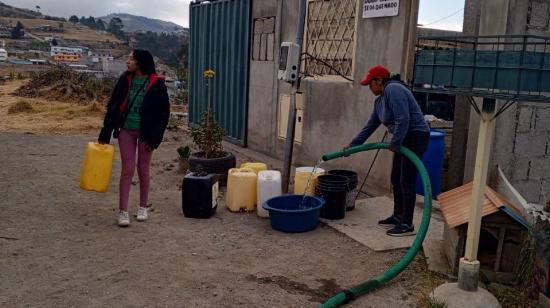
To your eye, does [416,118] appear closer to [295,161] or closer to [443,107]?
[295,161]

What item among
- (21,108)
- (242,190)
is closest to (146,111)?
(242,190)

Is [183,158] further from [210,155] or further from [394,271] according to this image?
[394,271]

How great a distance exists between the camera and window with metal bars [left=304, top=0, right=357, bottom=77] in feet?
23.2

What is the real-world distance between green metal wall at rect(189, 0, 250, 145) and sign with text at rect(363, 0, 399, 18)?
378 centimetres

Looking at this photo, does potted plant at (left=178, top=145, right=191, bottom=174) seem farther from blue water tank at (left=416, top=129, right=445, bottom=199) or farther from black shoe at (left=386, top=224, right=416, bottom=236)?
black shoe at (left=386, top=224, right=416, bottom=236)

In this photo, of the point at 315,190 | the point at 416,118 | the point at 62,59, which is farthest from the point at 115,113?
the point at 62,59

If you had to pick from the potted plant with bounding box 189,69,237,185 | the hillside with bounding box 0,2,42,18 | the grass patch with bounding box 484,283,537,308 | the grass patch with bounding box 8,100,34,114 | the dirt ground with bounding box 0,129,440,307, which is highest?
the hillside with bounding box 0,2,42,18

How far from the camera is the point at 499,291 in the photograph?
3.83 m

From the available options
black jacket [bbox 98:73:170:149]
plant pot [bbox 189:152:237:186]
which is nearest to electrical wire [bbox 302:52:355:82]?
plant pot [bbox 189:152:237:186]

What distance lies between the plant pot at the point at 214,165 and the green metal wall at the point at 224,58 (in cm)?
309

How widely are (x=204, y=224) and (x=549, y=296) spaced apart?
3.40m

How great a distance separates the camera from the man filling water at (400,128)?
4.73m

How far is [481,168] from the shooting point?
3.39 meters

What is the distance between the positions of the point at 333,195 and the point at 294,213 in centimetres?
62
